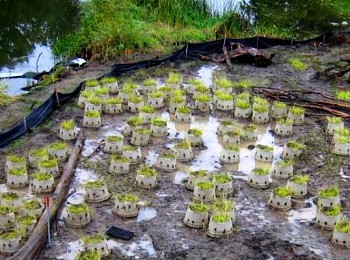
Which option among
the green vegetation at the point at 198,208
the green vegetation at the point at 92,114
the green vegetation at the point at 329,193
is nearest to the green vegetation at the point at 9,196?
the green vegetation at the point at 198,208

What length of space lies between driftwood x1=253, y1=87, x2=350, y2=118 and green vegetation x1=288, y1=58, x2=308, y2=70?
79.7 inches

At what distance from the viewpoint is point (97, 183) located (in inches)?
339

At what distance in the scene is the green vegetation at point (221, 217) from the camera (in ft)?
25.8

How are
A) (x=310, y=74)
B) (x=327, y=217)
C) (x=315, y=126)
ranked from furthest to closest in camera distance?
(x=310, y=74), (x=315, y=126), (x=327, y=217)

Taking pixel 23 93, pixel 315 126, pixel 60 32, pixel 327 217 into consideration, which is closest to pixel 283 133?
pixel 315 126

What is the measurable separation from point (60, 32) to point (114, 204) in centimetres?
1013

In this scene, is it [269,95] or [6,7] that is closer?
[269,95]

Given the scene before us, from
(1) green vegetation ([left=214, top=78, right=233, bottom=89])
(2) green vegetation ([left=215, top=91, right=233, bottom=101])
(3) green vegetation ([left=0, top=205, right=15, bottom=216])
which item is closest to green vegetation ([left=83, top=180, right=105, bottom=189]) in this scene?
(3) green vegetation ([left=0, top=205, right=15, bottom=216])

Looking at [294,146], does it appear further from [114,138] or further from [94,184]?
[94,184]

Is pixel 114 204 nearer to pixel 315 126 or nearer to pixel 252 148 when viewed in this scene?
pixel 252 148

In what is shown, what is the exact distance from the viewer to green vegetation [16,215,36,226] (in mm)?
7664

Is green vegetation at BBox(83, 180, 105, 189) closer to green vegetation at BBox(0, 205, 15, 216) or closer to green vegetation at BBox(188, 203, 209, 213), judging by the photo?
green vegetation at BBox(0, 205, 15, 216)

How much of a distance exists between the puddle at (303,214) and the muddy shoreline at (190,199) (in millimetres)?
13

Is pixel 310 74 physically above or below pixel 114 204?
above
